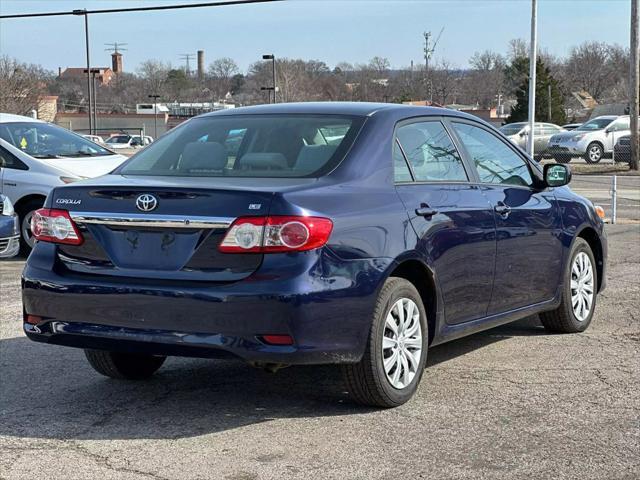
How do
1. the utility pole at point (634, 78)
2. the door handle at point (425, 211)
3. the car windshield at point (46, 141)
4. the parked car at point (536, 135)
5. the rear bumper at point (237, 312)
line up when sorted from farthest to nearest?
the parked car at point (536, 135) → the utility pole at point (634, 78) → the car windshield at point (46, 141) → the door handle at point (425, 211) → the rear bumper at point (237, 312)

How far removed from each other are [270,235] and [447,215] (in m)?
1.41

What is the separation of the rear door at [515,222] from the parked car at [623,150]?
30.0 metres

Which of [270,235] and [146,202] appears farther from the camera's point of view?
[146,202]

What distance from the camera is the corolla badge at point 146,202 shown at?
5047 millimetres

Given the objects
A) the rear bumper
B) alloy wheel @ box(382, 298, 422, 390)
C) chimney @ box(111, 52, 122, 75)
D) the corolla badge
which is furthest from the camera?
chimney @ box(111, 52, 122, 75)

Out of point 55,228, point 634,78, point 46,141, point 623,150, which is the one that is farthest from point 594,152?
point 55,228

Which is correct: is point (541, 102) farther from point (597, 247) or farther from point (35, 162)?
point (597, 247)

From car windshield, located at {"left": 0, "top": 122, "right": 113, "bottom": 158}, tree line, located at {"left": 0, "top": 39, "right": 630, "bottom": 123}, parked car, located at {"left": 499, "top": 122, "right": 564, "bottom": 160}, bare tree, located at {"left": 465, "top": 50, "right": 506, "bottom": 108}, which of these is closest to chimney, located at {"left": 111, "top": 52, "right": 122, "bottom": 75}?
tree line, located at {"left": 0, "top": 39, "right": 630, "bottom": 123}

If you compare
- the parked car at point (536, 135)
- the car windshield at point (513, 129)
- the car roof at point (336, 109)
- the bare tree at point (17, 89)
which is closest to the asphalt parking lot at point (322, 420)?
the car roof at point (336, 109)

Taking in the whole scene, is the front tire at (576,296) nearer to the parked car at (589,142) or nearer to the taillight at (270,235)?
the taillight at (270,235)

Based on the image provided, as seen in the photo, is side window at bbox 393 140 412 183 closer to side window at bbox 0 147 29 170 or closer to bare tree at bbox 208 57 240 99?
side window at bbox 0 147 29 170

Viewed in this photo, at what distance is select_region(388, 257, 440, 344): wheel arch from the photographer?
558cm

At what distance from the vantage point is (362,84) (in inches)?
2862

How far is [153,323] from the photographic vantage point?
5000 mm
